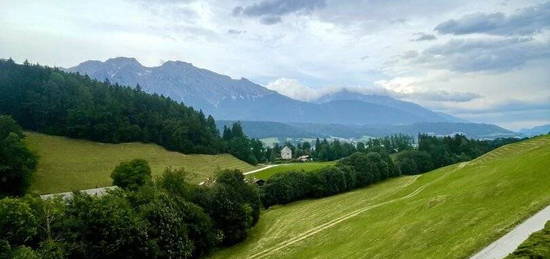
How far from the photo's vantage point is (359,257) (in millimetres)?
33594

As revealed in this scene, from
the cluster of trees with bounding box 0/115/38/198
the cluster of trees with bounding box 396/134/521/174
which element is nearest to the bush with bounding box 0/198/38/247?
the cluster of trees with bounding box 0/115/38/198

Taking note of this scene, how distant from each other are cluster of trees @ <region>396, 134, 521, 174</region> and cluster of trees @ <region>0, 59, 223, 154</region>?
2817 inches

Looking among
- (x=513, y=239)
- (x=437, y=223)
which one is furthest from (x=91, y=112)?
(x=513, y=239)

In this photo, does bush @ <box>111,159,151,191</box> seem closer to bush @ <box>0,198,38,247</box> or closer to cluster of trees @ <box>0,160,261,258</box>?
cluster of trees @ <box>0,160,261,258</box>

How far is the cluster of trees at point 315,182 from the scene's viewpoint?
297ft

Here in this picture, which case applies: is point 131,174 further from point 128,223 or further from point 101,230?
point 101,230

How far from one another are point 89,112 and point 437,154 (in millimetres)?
125218

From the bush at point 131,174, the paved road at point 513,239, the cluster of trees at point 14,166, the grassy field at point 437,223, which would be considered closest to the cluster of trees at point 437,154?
the grassy field at point 437,223

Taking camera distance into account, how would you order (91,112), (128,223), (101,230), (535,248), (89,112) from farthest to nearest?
1. (91,112)
2. (89,112)
3. (128,223)
4. (101,230)
5. (535,248)

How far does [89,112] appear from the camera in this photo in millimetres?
132125

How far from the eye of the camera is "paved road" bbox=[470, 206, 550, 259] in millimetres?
22406

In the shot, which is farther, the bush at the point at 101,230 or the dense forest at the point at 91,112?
the dense forest at the point at 91,112

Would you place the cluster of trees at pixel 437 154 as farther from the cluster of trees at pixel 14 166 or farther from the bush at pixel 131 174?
the cluster of trees at pixel 14 166

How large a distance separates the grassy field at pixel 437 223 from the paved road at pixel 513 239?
1.82 feet
